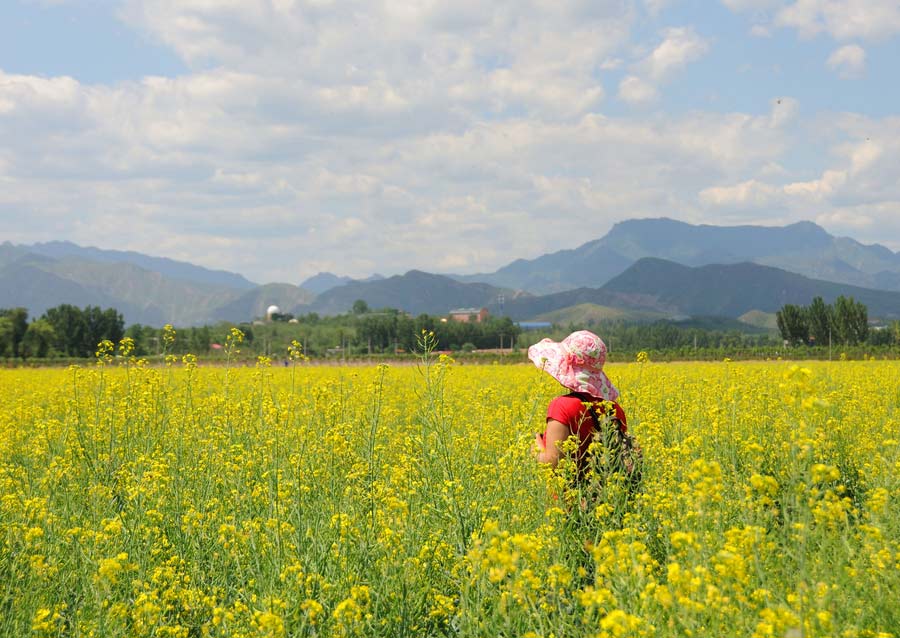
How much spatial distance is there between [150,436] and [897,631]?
5336 mm

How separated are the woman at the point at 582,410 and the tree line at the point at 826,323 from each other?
5744 centimetres

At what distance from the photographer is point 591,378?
4.65 metres

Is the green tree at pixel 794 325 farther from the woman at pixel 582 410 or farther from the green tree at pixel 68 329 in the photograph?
the woman at pixel 582 410

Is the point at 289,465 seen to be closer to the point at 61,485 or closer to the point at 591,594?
the point at 61,485

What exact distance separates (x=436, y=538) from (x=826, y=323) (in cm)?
6419

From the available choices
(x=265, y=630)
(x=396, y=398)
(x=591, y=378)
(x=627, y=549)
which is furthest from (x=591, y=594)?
(x=396, y=398)

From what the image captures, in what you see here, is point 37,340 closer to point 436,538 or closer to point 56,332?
point 56,332

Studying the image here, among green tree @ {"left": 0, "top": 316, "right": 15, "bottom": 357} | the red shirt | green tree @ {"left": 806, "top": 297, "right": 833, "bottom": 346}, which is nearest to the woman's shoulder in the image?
the red shirt

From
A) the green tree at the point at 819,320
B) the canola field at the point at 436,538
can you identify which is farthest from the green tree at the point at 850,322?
the canola field at the point at 436,538

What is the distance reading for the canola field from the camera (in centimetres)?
254

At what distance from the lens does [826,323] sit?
59.2 meters

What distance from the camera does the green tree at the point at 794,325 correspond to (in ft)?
197

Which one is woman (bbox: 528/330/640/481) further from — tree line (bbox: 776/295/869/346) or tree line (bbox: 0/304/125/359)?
tree line (bbox: 776/295/869/346)

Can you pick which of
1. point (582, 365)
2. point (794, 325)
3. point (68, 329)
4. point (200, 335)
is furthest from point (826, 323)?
point (68, 329)
